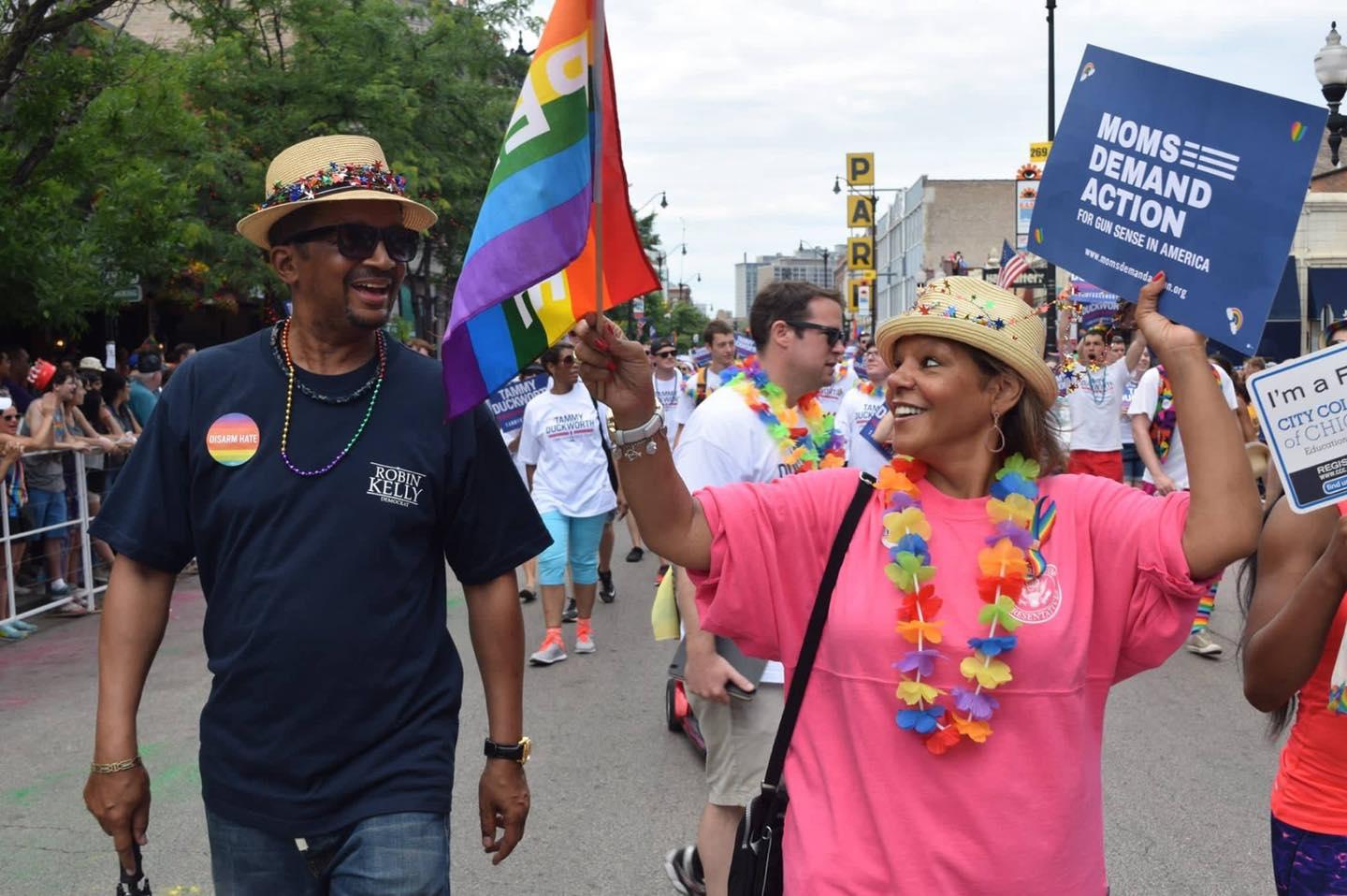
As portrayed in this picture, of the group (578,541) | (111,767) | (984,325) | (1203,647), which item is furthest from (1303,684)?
(578,541)

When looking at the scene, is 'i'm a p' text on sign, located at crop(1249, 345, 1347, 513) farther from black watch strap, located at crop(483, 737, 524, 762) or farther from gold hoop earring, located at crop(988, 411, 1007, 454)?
black watch strap, located at crop(483, 737, 524, 762)

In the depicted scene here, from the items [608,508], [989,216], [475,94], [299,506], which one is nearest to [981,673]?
[299,506]

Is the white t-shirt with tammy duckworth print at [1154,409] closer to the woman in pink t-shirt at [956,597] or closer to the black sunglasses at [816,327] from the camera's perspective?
the black sunglasses at [816,327]

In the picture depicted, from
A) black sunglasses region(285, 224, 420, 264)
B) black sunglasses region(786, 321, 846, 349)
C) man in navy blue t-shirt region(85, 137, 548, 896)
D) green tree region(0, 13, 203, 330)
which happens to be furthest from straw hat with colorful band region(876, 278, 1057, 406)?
green tree region(0, 13, 203, 330)

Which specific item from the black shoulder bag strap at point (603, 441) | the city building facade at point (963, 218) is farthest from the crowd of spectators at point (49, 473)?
the city building facade at point (963, 218)

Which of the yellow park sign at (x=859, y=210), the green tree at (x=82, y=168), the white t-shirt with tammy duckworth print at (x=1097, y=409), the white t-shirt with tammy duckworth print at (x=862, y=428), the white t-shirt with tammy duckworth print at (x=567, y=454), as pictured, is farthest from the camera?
the yellow park sign at (x=859, y=210)

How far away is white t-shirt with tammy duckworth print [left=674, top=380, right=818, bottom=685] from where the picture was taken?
457 centimetres

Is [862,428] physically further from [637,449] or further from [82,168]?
[82,168]

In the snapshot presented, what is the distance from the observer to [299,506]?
2746 millimetres

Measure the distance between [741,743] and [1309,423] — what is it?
6.96 ft

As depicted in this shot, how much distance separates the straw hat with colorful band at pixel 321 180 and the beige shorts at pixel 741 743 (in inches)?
77.7

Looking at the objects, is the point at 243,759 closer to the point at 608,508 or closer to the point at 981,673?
the point at 981,673

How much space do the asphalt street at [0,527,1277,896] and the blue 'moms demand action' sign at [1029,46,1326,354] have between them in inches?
69.9

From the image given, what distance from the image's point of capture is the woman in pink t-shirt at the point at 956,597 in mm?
2480
